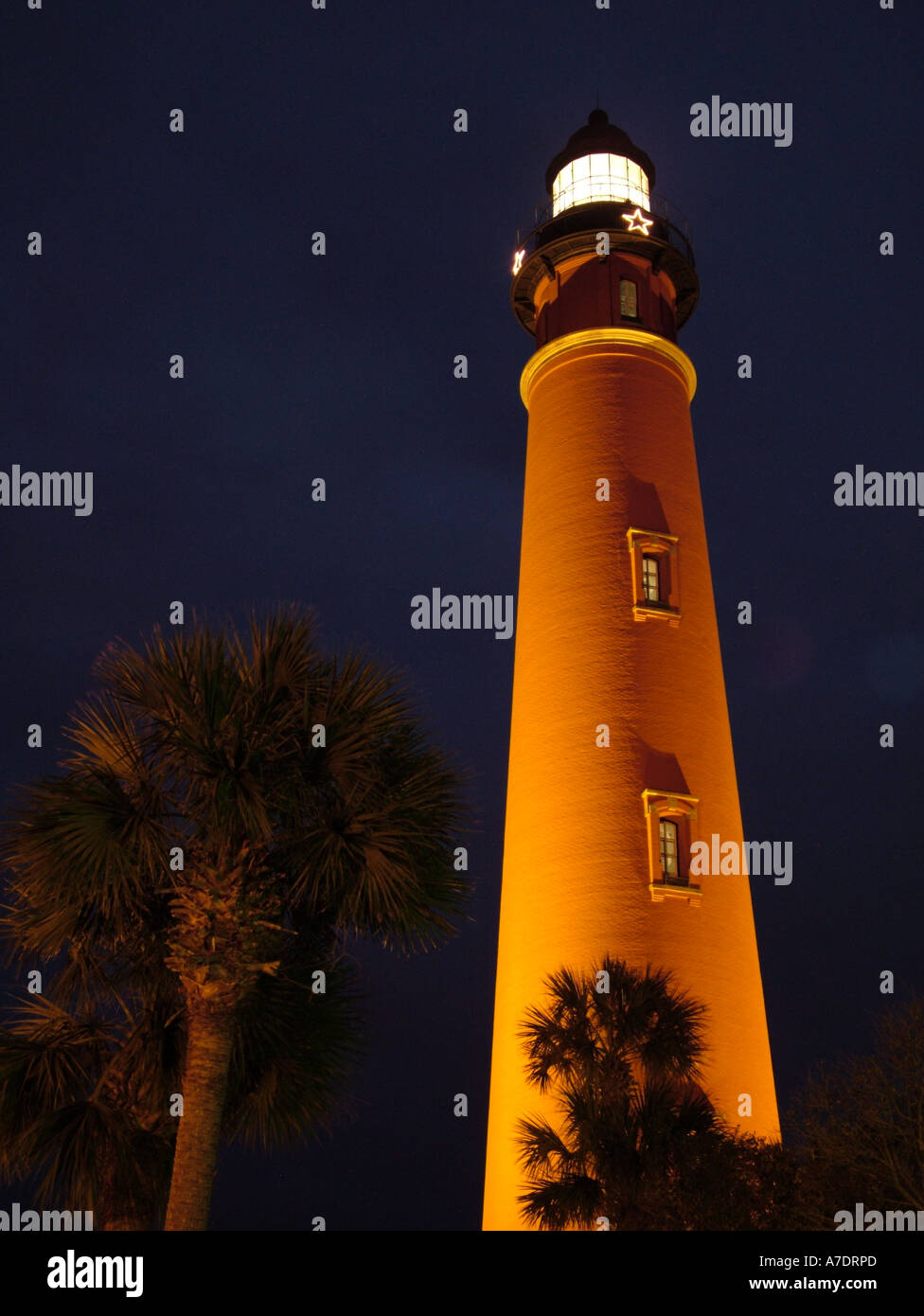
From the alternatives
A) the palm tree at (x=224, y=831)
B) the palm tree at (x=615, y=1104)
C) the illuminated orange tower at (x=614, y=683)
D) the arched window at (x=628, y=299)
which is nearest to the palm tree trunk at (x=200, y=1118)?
the palm tree at (x=224, y=831)

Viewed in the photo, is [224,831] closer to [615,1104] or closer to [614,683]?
[615,1104]

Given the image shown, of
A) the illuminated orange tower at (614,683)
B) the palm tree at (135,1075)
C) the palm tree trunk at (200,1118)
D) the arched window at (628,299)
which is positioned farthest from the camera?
the arched window at (628,299)

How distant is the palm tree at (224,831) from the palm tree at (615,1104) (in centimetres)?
459

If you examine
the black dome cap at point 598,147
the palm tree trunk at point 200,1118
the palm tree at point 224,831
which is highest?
the black dome cap at point 598,147

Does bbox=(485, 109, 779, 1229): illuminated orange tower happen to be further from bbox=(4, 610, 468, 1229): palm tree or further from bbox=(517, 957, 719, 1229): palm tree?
bbox=(4, 610, 468, 1229): palm tree

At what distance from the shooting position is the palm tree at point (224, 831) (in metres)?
15.5

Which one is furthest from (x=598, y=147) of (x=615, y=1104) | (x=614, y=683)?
(x=615, y=1104)

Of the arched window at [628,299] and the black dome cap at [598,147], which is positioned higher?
the black dome cap at [598,147]

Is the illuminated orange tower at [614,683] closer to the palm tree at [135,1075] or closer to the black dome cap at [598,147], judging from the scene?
the black dome cap at [598,147]

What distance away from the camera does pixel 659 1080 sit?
20266 mm

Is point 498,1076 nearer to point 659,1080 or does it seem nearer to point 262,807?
point 659,1080

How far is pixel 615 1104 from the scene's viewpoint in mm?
19484

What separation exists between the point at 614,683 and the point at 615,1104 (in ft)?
27.9
